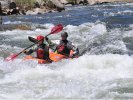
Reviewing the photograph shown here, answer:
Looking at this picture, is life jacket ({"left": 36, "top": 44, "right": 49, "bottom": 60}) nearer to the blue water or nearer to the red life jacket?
the red life jacket

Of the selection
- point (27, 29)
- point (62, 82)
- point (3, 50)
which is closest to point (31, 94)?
point (62, 82)

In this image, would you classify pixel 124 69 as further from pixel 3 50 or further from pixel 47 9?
pixel 47 9

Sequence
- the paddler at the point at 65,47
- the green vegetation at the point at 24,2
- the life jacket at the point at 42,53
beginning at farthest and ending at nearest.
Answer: the green vegetation at the point at 24,2 → the paddler at the point at 65,47 → the life jacket at the point at 42,53

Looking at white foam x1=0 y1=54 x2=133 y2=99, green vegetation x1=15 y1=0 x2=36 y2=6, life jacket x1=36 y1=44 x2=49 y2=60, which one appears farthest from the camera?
green vegetation x1=15 y1=0 x2=36 y2=6

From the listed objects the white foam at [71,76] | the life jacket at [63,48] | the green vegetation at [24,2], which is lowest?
the green vegetation at [24,2]

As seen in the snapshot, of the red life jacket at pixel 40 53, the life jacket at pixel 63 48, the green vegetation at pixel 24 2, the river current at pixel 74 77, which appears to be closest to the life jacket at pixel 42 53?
the red life jacket at pixel 40 53

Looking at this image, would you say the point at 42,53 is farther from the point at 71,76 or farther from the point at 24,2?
the point at 24,2

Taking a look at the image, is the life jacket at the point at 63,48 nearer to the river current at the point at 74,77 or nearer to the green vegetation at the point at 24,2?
the river current at the point at 74,77

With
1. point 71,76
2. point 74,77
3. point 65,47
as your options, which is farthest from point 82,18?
point 74,77

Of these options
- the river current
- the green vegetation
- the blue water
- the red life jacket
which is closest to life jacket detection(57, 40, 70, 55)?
the river current

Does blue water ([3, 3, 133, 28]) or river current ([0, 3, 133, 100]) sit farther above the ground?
river current ([0, 3, 133, 100])

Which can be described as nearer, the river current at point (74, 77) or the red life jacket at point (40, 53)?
the river current at point (74, 77)

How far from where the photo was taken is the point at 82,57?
12930 mm

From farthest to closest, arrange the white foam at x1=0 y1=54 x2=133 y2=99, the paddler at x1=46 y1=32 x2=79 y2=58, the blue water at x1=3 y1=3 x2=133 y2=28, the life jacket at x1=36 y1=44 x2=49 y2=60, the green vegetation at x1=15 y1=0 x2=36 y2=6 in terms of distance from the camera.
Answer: the green vegetation at x1=15 y1=0 x2=36 y2=6
the blue water at x1=3 y1=3 x2=133 y2=28
the paddler at x1=46 y1=32 x2=79 y2=58
the life jacket at x1=36 y1=44 x2=49 y2=60
the white foam at x1=0 y1=54 x2=133 y2=99
